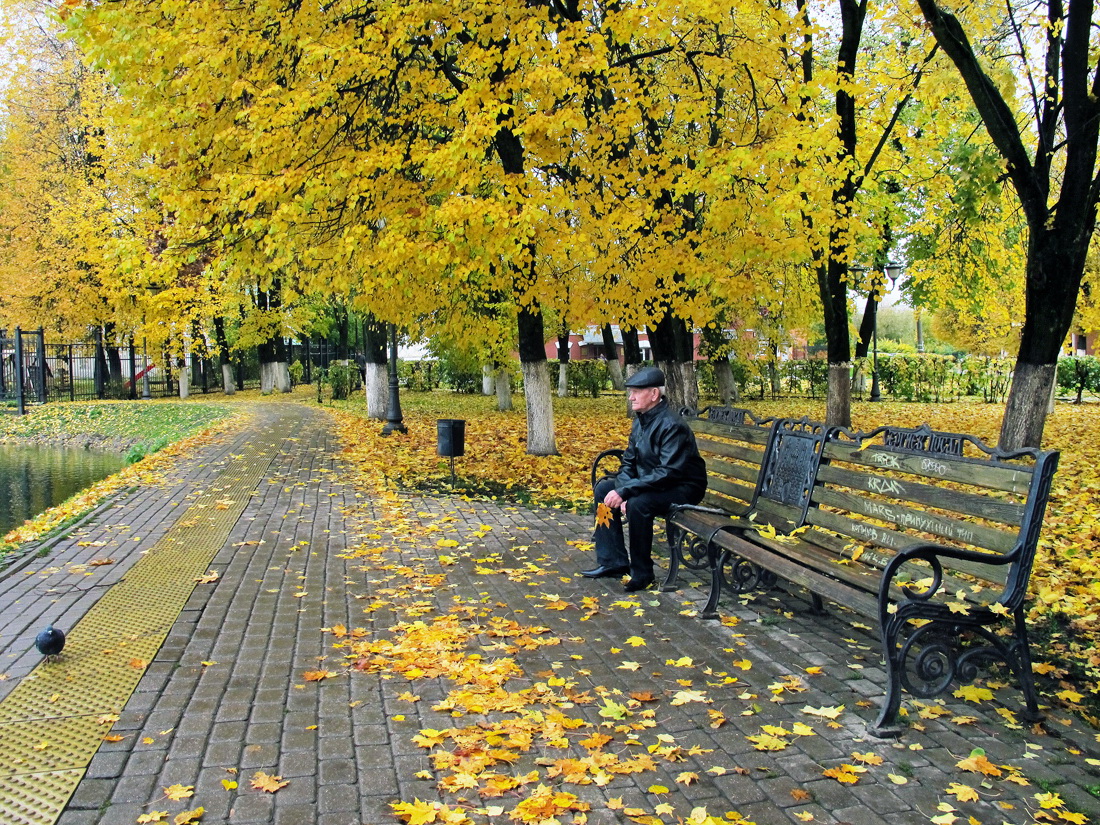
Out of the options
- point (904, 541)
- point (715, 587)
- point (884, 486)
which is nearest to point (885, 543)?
point (904, 541)

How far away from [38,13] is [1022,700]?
32727 mm

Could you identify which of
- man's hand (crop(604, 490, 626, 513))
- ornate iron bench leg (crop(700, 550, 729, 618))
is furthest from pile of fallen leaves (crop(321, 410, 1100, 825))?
man's hand (crop(604, 490, 626, 513))

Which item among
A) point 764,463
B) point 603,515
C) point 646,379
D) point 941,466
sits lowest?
point 603,515

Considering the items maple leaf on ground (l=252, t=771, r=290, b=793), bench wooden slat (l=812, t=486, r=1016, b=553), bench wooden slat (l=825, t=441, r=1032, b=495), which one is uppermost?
bench wooden slat (l=825, t=441, r=1032, b=495)

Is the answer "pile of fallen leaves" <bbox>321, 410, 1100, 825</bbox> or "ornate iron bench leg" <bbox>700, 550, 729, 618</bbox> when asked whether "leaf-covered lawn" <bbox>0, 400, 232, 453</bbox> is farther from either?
"ornate iron bench leg" <bbox>700, 550, 729, 618</bbox>

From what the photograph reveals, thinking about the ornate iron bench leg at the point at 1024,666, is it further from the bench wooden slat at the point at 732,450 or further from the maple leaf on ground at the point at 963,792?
the bench wooden slat at the point at 732,450

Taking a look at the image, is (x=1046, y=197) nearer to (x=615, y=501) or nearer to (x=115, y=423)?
(x=615, y=501)

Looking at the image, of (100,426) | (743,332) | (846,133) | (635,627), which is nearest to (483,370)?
(743,332)

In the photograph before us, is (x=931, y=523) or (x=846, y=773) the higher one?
(x=931, y=523)

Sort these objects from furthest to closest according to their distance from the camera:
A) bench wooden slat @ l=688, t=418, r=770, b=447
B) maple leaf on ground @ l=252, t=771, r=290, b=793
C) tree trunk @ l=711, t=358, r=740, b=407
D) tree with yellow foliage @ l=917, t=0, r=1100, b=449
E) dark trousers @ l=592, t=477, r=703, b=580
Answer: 1. tree trunk @ l=711, t=358, r=740, b=407
2. tree with yellow foliage @ l=917, t=0, r=1100, b=449
3. bench wooden slat @ l=688, t=418, r=770, b=447
4. dark trousers @ l=592, t=477, r=703, b=580
5. maple leaf on ground @ l=252, t=771, r=290, b=793

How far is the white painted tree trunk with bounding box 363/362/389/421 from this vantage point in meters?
18.5

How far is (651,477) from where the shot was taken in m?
5.73

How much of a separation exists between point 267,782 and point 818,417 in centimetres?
1981

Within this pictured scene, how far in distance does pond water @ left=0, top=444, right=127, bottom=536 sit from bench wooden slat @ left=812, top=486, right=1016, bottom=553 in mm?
9033
